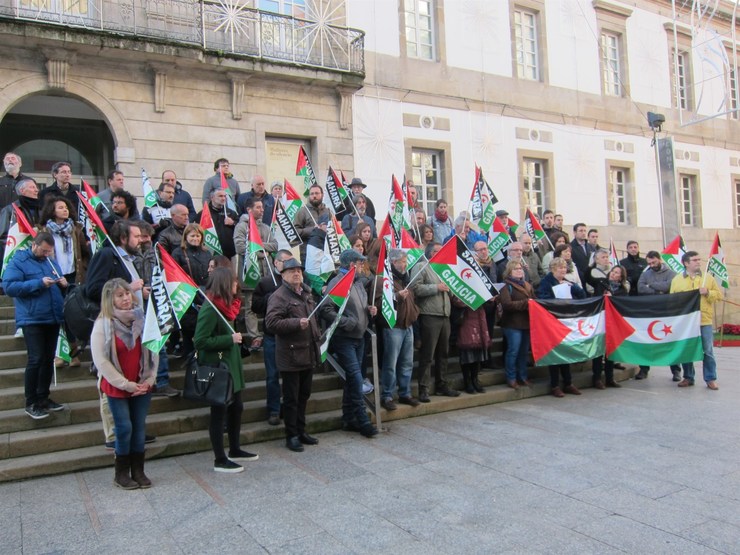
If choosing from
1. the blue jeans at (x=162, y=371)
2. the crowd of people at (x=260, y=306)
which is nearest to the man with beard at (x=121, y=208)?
the crowd of people at (x=260, y=306)

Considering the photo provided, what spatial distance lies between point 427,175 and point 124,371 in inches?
451

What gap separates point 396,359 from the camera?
7348 millimetres

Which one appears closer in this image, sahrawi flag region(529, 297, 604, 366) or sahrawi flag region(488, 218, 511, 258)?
sahrawi flag region(529, 297, 604, 366)

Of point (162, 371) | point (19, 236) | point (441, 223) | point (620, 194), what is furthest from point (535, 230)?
point (620, 194)

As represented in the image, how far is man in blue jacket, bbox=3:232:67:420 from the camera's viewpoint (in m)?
5.70

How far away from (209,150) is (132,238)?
6838mm

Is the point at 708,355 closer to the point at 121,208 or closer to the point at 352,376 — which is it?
the point at 352,376

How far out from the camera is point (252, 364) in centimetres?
772

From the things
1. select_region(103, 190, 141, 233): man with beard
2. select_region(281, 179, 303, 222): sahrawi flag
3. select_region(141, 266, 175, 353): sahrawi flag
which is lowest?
select_region(141, 266, 175, 353): sahrawi flag

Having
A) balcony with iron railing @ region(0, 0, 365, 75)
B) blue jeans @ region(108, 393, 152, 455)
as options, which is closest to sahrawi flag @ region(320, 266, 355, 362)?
blue jeans @ region(108, 393, 152, 455)

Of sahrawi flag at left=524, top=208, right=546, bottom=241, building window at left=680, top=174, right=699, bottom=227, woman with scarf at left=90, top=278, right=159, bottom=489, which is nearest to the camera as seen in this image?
woman with scarf at left=90, top=278, right=159, bottom=489

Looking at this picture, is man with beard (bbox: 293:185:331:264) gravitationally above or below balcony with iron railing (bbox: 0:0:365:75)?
below

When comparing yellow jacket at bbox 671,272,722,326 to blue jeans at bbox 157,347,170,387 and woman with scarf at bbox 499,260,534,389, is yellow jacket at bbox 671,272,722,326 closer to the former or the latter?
woman with scarf at bbox 499,260,534,389

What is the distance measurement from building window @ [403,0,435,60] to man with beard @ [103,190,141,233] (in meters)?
9.54
